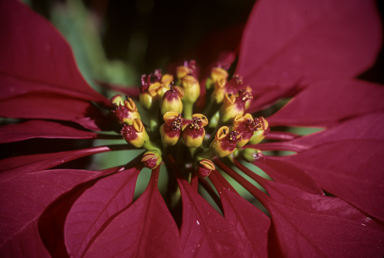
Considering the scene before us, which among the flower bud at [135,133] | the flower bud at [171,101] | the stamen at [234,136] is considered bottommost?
the stamen at [234,136]

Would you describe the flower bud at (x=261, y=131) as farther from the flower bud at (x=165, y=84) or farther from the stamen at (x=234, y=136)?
the flower bud at (x=165, y=84)

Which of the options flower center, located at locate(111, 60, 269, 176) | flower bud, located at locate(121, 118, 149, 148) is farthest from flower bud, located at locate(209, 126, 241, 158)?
flower bud, located at locate(121, 118, 149, 148)

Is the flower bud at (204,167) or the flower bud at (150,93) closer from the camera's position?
the flower bud at (204,167)

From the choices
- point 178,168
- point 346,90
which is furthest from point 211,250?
point 346,90

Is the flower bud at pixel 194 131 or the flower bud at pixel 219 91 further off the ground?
the flower bud at pixel 219 91

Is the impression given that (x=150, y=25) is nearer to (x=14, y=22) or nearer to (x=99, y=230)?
(x=14, y=22)

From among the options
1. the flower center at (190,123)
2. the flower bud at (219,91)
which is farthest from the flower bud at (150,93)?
the flower bud at (219,91)

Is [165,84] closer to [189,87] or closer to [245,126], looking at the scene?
[189,87]

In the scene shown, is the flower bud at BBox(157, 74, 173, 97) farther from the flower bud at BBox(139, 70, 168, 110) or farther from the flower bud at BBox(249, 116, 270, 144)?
the flower bud at BBox(249, 116, 270, 144)
